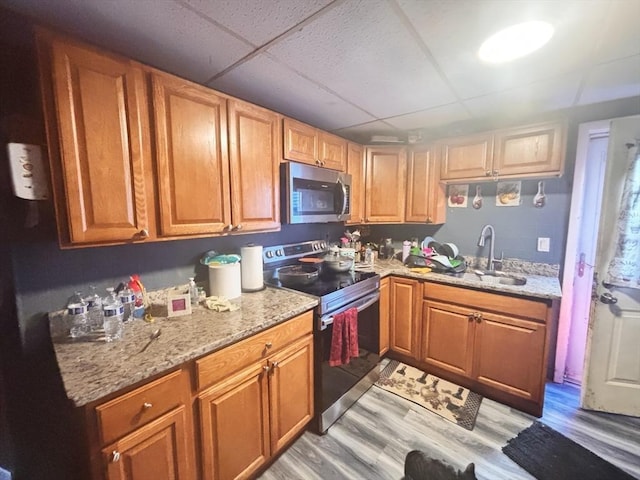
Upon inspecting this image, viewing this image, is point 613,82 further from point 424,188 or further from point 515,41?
point 424,188

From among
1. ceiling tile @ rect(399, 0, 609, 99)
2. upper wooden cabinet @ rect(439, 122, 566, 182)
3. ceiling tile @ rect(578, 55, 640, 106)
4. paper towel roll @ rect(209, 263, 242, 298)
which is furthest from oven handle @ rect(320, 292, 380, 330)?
ceiling tile @ rect(578, 55, 640, 106)

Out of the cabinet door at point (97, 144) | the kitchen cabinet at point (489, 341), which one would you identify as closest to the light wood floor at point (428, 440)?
the kitchen cabinet at point (489, 341)

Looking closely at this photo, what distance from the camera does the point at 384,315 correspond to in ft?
7.89

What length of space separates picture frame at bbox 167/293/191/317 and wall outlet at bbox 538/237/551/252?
8.91 ft

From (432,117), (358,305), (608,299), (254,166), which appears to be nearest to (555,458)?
(608,299)

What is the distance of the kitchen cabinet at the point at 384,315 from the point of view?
236 cm

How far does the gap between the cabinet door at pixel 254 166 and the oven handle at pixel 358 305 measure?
707 millimetres

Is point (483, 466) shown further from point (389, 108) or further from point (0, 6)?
point (0, 6)

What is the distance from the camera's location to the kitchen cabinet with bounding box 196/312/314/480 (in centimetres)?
118

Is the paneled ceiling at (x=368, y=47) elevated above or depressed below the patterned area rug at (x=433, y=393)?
above

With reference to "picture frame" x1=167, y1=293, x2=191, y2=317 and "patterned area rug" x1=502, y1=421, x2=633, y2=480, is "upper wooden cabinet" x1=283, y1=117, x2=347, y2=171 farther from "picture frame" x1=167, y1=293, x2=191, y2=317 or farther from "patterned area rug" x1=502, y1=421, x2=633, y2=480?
"patterned area rug" x1=502, y1=421, x2=633, y2=480

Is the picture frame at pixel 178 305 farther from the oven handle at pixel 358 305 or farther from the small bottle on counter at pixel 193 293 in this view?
the oven handle at pixel 358 305

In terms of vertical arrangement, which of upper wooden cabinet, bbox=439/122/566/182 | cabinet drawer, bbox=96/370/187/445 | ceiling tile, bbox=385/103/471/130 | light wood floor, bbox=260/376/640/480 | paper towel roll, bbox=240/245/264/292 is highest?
ceiling tile, bbox=385/103/471/130

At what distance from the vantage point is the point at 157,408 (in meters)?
1.00
